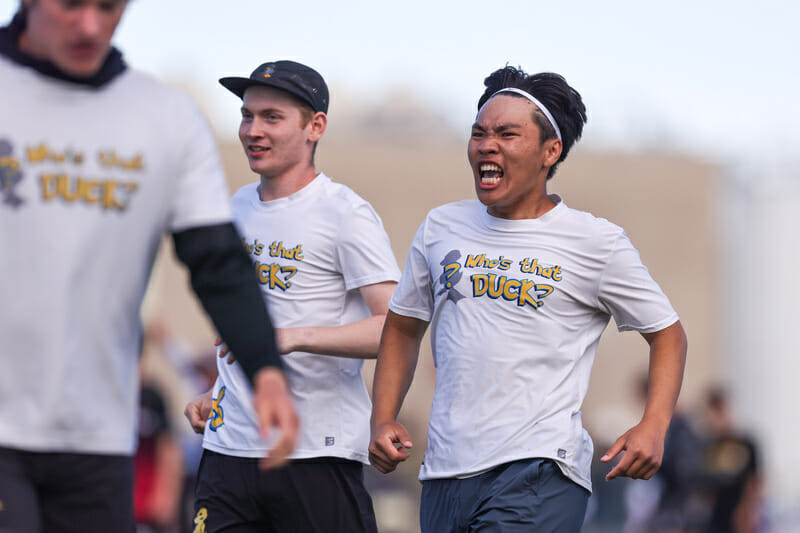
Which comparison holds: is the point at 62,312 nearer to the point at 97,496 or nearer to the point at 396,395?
the point at 97,496

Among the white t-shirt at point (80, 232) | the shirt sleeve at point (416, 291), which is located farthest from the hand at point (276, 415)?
the shirt sleeve at point (416, 291)

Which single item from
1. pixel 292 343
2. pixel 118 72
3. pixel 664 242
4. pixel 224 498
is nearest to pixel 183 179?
pixel 118 72

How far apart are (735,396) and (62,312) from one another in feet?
114

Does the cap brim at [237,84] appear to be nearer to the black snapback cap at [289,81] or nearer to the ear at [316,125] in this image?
the black snapback cap at [289,81]

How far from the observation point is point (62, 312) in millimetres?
3057

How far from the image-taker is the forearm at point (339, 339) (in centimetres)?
494

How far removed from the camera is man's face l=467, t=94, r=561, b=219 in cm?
487

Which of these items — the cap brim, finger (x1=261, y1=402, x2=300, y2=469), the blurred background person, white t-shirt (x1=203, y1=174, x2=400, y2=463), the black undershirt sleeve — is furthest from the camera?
the blurred background person

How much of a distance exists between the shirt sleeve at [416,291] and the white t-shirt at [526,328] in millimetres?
97

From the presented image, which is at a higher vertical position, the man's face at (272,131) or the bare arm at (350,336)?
the man's face at (272,131)

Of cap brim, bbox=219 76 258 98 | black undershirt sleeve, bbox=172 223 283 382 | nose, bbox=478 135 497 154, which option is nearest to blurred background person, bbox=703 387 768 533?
cap brim, bbox=219 76 258 98

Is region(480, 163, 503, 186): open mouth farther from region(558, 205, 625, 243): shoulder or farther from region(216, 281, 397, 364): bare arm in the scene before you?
region(216, 281, 397, 364): bare arm

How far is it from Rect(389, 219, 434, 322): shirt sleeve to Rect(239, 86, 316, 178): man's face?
753mm

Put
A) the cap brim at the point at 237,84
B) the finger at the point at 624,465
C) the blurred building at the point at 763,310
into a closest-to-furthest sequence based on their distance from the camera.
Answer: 1. the finger at the point at 624,465
2. the cap brim at the point at 237,84
3. the blurred building at the point at 763,310
